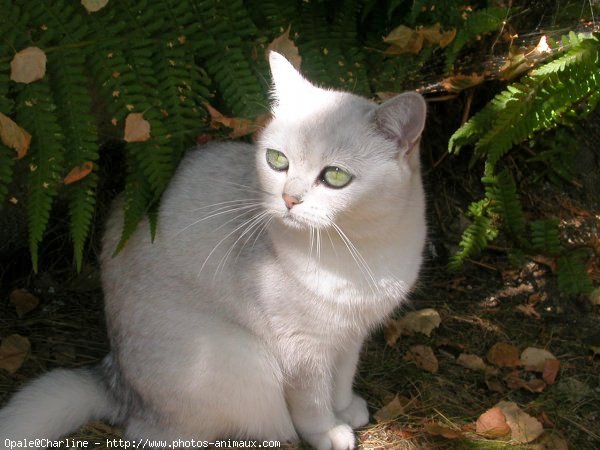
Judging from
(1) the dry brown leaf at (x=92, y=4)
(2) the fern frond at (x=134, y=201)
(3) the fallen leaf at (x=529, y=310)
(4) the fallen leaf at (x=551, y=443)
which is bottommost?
(3) the fallen leaf at (x=529, y=310)

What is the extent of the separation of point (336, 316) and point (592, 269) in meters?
1.60

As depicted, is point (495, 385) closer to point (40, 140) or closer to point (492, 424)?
point (492, 424)

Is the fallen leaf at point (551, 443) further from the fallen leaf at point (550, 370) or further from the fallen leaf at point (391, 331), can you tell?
the fallen leaf at point (391, 331)

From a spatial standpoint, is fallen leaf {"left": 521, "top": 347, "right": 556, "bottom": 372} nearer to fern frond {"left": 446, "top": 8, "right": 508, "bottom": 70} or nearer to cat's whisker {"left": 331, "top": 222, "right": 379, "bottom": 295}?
cat's whisker {"left": 331, "top": 222, "right": 379, "bottom": 295}

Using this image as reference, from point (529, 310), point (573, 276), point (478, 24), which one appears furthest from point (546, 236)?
point (478, 24)

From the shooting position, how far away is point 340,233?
219cm

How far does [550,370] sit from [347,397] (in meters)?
0.89

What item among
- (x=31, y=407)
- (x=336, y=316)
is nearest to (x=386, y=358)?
(x=336, y=316)

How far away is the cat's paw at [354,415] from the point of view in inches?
107

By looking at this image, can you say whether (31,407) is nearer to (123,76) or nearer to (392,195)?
(123,76)

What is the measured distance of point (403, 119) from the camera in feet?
6.87

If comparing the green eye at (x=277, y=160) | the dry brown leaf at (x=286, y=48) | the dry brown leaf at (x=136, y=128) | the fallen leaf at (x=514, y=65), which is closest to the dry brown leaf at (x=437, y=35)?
the fallen leaf at (x=514, y=65)

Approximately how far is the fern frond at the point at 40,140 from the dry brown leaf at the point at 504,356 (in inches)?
75.4

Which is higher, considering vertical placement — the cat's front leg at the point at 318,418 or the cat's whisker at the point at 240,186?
the cat's whisker at the point at 240,186
